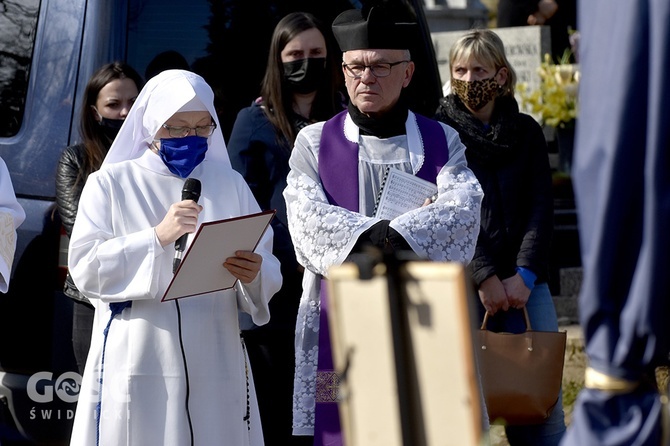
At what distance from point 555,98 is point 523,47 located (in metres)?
1.95

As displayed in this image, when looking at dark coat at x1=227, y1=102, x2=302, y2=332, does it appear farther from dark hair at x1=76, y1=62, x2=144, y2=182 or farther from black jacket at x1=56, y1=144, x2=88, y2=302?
black jacket at x1=56, y1=144, x2=88, y2=302

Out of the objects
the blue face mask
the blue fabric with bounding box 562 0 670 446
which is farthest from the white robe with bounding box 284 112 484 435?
the blue fabric with bounding box 562 0 670 446

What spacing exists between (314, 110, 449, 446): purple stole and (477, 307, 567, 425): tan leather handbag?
66 cm

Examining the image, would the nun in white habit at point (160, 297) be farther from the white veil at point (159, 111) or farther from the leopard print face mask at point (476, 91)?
the leopard print face mask at point (476, 91)

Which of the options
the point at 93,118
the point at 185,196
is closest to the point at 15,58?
the point at 93,118

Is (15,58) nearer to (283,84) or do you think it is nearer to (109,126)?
(109,126)

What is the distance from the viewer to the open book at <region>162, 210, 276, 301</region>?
13.6 ft

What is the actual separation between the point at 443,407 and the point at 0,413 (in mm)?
3821

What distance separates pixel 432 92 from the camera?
6.17m

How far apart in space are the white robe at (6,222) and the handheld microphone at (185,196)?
71cm

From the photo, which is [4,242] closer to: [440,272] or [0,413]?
[0,413]

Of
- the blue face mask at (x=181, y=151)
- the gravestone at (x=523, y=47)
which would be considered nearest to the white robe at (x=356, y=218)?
the blue face mask at (x=181, y=151)

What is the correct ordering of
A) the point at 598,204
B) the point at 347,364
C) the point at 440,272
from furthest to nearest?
the point at 598,204, the point at 347,364, the point at 440,272

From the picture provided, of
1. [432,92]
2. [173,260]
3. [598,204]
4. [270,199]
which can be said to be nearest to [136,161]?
[173,260]
